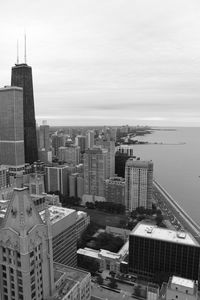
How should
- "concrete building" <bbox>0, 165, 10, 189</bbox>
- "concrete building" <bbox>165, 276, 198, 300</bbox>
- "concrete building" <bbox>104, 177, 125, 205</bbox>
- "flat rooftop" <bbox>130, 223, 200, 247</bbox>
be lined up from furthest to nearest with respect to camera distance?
"concrete building" <bbox>0, 165, 10, 189</bbox>
"concrete building" <bbox>104, 177, 125, 205</bbox>
"flat rooftop" <bbox>130, 223, 200, 247</bbox>
"concrete building" <bbox>165, 276, 198, 300</bbox>

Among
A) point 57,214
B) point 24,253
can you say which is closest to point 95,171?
point 57,214

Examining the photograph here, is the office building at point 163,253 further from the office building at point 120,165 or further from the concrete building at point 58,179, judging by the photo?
the office building at point 120,165

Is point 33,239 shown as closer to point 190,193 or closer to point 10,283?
point 10,283

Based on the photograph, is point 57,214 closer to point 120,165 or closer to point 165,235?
point 165,235

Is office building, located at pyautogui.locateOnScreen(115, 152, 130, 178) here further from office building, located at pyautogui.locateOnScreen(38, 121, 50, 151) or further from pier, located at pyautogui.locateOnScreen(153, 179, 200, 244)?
office building, located at pyautogui.locateOnScreen(38, 121, 50, 151)

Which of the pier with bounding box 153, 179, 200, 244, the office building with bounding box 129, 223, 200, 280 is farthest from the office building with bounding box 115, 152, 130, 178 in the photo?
the office building with bounding box 129, 223, 200, 280

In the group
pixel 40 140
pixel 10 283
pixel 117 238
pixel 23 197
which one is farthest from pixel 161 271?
pixel 40 140
